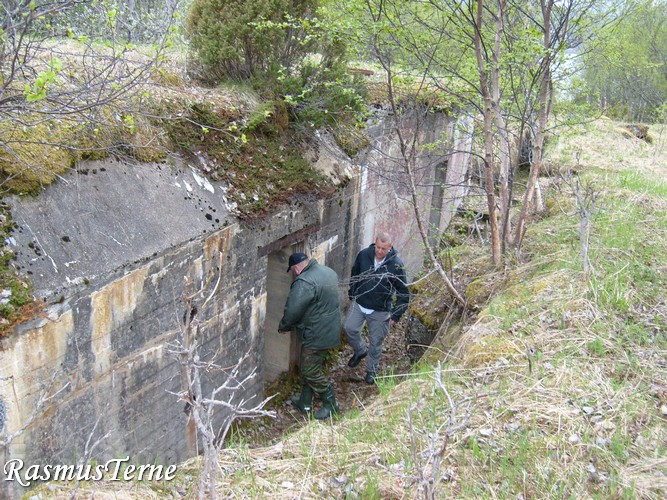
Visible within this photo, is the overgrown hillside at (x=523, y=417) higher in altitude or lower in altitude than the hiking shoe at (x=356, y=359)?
higher

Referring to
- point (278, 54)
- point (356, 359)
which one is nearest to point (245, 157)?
point (278, 54)

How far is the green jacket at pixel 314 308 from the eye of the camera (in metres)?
6.12

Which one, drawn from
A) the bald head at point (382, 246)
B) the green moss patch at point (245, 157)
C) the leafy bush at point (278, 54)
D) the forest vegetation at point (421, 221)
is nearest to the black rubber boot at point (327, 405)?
the forest vegetation at point (421, 221)

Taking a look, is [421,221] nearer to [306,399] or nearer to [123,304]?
[306,399]

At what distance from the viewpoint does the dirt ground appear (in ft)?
20.7

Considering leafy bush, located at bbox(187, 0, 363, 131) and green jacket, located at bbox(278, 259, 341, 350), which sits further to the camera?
leafy bush, located at bbox(187, 0, 363, 131)

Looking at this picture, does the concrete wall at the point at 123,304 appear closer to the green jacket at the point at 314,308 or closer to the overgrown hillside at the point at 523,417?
the green jacket at the point at 314,308

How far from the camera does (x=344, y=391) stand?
24.3ft

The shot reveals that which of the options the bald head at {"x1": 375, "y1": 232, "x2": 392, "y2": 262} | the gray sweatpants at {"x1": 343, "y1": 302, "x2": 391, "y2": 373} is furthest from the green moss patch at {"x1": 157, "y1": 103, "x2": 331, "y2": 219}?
the gray sweatpants at {"x1": 343, "y1": 302, "x2": 391, "y2": 373}

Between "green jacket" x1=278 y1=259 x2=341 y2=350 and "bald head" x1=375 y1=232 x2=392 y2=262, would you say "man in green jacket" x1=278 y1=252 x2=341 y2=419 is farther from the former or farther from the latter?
"bald head" x1=375 y1=232 x2=392 y2=262

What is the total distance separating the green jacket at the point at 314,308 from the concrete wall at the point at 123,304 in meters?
0.37

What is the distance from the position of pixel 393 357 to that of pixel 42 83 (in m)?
6.08

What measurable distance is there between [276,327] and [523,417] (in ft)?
13.5

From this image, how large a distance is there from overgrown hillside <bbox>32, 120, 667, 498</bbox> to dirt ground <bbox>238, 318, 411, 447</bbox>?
1.42 meters
